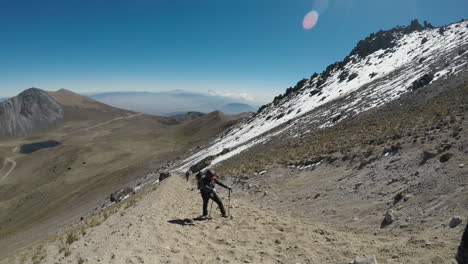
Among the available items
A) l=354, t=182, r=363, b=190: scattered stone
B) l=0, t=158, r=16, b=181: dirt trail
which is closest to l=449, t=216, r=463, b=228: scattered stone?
l=354, t=182, r=363, b=190: scattered stone

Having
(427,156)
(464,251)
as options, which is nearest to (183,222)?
(464,251)

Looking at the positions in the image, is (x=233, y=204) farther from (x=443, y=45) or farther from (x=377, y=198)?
(x=443, y=45)

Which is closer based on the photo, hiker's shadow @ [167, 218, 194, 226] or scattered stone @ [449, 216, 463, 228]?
scattered stone @ [449, 216, 463, 228]

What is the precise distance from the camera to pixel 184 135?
141 metres

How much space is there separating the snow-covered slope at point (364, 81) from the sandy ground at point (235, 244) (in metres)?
28.4

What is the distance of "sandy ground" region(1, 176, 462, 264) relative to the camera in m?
7.68

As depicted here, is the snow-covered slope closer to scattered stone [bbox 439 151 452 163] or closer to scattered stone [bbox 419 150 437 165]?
scattered stone [bbox 419 150 437 165]

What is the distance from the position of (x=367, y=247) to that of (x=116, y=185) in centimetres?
4946

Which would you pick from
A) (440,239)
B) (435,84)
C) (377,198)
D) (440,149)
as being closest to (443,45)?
(435,84)

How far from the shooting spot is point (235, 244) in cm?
987

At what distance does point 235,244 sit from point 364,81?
6291 cm

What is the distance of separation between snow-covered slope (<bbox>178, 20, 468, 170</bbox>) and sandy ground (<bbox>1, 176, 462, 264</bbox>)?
2838cm

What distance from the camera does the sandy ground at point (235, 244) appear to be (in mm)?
7680

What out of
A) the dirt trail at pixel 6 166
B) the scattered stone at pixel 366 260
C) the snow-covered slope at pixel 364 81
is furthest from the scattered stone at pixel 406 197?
the dirt trail at pixel 6 166
